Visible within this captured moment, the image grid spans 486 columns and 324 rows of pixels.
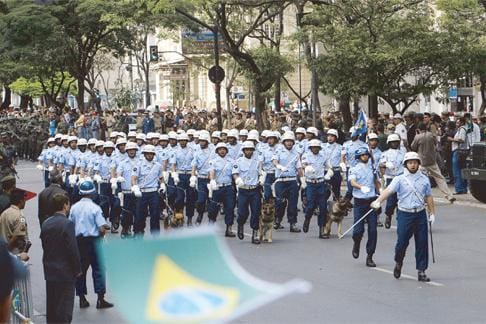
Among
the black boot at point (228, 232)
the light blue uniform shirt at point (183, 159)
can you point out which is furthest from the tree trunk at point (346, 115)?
the black boot at point (228, 232)

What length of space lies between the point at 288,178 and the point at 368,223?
191 inches

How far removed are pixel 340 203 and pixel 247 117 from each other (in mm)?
17715

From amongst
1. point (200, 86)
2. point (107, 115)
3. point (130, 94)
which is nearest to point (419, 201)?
point (107, 115)

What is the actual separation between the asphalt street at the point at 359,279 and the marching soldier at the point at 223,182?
0.88m

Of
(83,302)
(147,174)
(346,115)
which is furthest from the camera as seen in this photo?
(346,115)

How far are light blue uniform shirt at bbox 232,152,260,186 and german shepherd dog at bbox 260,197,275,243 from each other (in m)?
0.50

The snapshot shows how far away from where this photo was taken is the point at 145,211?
2025 centimetres

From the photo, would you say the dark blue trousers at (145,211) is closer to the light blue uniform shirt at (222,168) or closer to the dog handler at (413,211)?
the light blue uniform shirt at (222,168)

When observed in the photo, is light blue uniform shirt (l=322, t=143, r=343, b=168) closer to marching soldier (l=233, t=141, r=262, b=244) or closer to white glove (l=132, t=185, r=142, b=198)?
marching soldier (l=233, t=141, r=262, b=244)

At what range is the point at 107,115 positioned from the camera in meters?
44.7

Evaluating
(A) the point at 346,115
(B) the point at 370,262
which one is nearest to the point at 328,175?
(B) the point at 370,262

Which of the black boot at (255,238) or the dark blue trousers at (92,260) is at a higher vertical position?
the dark blue trousers at (92,260)

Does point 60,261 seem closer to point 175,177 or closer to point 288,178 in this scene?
point 288,178

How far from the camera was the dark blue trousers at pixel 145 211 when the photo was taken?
20.2 metres
